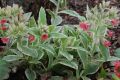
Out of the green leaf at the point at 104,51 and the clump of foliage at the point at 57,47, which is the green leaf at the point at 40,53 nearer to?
the clump of foliage at the point at 57,47

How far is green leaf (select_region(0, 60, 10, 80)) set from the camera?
300 centimetres

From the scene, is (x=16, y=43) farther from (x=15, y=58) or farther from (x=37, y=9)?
(x=37, y=9)

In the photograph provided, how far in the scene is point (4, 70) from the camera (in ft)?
9.95

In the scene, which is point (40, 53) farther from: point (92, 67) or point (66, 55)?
point (92, 67)

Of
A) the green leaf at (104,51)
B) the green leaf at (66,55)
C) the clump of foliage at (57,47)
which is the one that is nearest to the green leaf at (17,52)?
the clump of foliage at (57,47)

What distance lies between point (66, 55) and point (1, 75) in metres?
0.56

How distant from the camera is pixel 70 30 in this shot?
10.7ft

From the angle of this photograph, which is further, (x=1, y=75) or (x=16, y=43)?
(x=16, y=43)

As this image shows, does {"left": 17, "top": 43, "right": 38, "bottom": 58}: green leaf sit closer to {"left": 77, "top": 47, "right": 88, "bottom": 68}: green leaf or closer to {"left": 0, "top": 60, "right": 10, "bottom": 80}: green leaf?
{"left": 0, "top": 60, "right": 10, "bottom": 80}: green leaf

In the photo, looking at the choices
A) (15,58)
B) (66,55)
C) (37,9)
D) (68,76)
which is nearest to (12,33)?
(15,58)

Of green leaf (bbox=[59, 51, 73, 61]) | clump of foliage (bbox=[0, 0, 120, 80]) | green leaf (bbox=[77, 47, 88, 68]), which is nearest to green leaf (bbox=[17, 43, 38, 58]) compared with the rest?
clump of foliage (bbox=[0, 0, 120, 80])

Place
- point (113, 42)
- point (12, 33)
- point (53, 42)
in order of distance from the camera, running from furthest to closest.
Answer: point (113, 42)
point (53, 42)
point (12, 33)

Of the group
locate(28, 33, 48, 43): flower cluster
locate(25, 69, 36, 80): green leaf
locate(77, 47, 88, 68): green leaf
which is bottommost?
locate(25, 69, 36, 80): green leaf

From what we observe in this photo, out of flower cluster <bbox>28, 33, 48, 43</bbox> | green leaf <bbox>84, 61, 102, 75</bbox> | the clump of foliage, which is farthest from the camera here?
green leaf <bbox>84, 61, 102, 75</bbox>
